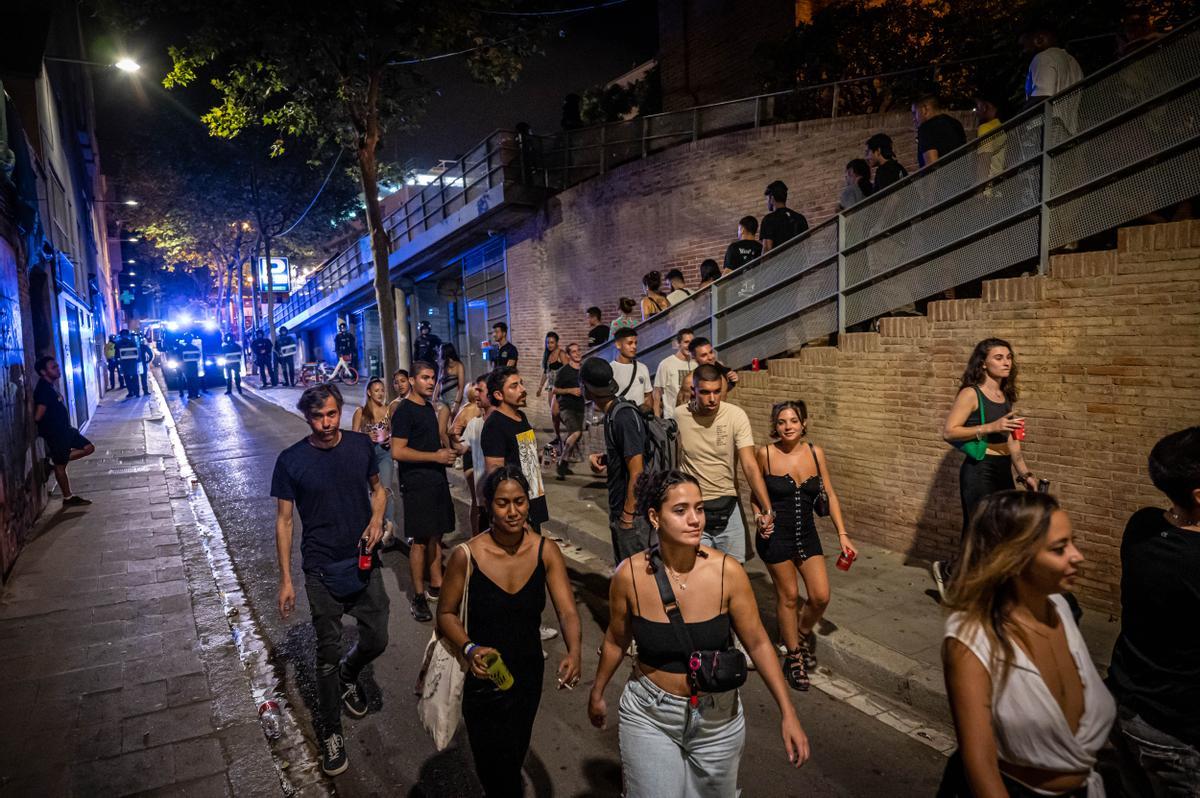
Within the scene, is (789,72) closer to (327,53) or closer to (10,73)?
(327,53)

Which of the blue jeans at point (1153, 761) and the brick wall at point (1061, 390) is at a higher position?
the brick wall at point (1061, 390)

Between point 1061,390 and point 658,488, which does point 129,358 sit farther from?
point 1061,390

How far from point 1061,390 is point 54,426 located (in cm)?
1104

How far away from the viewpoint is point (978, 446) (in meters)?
4.61

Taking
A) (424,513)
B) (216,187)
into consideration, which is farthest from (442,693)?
(216,187)

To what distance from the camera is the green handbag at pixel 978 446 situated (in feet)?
15.0

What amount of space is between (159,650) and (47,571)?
2753 millimetres

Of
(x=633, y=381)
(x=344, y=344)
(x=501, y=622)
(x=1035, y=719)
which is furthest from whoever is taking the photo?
(x=344, y=344)

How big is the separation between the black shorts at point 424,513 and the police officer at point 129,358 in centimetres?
2413

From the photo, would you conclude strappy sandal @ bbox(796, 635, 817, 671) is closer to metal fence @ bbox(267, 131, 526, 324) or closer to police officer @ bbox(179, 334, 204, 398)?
metal fence @ bbox(267, 131, 526, 324)

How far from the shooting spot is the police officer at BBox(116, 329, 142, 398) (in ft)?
79.4

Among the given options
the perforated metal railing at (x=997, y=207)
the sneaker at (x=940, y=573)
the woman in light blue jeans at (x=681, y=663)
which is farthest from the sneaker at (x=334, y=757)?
the perforated metal railing at (x=997, y=207)

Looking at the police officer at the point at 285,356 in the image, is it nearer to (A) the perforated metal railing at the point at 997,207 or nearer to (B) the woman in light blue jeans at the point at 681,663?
(A) the perforated metal railing at the point at 997,207

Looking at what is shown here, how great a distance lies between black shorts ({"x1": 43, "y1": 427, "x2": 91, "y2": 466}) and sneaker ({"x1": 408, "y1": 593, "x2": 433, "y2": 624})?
6280 mm
